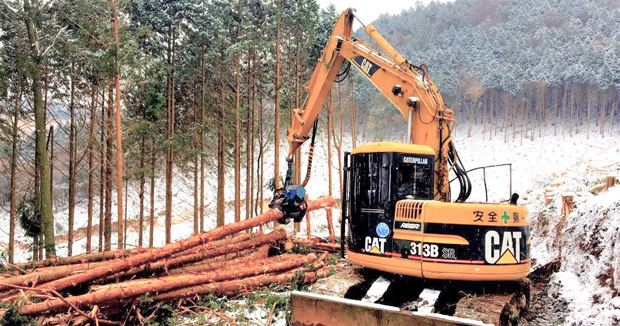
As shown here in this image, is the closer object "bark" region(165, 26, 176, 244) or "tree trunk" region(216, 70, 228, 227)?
"tree trunk" region(216, 70, 228, 227)

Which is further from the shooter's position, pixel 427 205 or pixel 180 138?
pixel 180 138

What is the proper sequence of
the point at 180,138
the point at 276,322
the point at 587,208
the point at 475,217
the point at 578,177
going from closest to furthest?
the point at 475,217
the point at 276,322
the point at 587,208
the point at 578,177
the point at 180,138

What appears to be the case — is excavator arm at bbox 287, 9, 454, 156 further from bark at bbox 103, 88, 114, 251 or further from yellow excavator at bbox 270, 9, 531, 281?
bark at bbox 103, 88, 114, 251

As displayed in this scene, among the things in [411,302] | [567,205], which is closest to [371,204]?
[411,302]

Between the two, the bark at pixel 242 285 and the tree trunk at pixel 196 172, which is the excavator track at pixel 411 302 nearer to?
the bark at pixel 242 285

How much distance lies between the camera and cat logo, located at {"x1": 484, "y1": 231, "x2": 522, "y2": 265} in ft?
16.9

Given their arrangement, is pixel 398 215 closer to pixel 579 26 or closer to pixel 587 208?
pixel 587 208

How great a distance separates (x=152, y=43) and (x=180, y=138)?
16.9 ft

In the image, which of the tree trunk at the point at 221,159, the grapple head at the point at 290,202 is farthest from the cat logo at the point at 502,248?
the tree trunk at the point at 221,159

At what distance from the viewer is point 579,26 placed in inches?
2527

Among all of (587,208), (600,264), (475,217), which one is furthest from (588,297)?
(475,217)

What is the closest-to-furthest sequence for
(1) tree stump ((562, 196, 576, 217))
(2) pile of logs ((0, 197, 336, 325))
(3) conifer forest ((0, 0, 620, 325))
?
(2) pile of logs ((0, 197, 336, 325))
(3) conifer forest ((0, 0, 620, 325))
(1) tree stump ((562, 196, 576, 217))

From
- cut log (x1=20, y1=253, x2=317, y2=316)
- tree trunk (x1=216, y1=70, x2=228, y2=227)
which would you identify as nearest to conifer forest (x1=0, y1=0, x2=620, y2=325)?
cut log (x1=20, y1=253, x2=317, y2=316)

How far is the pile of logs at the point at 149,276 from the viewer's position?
569 centimetres
